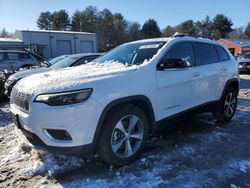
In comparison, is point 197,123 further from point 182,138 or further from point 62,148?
point 62,148

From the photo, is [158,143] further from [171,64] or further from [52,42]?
[52,42]

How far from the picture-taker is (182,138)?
17.6 ft

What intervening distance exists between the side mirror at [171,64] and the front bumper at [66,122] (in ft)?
4.33

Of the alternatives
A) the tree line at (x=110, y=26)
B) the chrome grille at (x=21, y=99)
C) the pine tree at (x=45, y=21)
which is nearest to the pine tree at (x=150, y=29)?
the tree line at (x=110, y=26)

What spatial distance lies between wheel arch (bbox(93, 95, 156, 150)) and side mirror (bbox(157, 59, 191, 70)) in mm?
580

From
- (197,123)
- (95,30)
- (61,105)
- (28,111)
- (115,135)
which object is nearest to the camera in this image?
(61,105)

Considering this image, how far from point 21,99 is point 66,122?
817 millimetres

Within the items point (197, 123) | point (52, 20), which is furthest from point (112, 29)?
point (197, 123)

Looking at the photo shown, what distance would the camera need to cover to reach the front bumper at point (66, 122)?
348cm

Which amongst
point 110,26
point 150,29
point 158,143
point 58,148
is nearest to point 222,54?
point 158,143

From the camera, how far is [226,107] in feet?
21.0

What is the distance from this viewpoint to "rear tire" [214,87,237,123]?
6.23 m

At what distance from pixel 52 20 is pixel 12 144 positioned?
70.2 m

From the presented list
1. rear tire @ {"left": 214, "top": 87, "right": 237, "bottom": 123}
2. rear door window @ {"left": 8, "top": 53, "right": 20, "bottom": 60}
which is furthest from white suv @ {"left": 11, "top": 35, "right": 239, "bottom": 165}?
rear door window @ {"left": 8, "top": 53, "right": 20, "bottom": 60}
